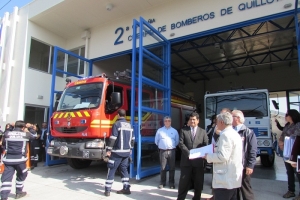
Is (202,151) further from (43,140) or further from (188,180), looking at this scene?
(43,140)

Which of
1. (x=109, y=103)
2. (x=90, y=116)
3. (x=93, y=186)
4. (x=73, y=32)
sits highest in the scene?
(x=73, y=32)

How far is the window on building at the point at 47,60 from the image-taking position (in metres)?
9.47

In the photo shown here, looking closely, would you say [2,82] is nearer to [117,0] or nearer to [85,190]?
[117,0]

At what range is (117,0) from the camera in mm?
7863

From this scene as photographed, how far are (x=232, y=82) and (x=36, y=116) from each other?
1300cm

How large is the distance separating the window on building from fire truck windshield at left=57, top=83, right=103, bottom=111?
3.82m

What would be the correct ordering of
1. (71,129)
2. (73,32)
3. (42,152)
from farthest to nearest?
(73,32), (42,152), (71,129)

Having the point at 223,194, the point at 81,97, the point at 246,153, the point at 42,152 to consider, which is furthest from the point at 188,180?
the point at 42,152

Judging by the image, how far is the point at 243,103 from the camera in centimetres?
750

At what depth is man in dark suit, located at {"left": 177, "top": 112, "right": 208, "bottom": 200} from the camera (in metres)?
4.00

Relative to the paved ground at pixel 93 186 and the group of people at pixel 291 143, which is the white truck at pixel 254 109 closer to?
the paved ground at pixel 93 186

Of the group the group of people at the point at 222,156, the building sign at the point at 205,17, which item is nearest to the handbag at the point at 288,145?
the group of people at the point at 222,156

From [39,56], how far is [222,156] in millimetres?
9294

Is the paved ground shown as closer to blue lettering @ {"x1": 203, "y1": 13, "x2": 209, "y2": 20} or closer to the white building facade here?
the white building facade
